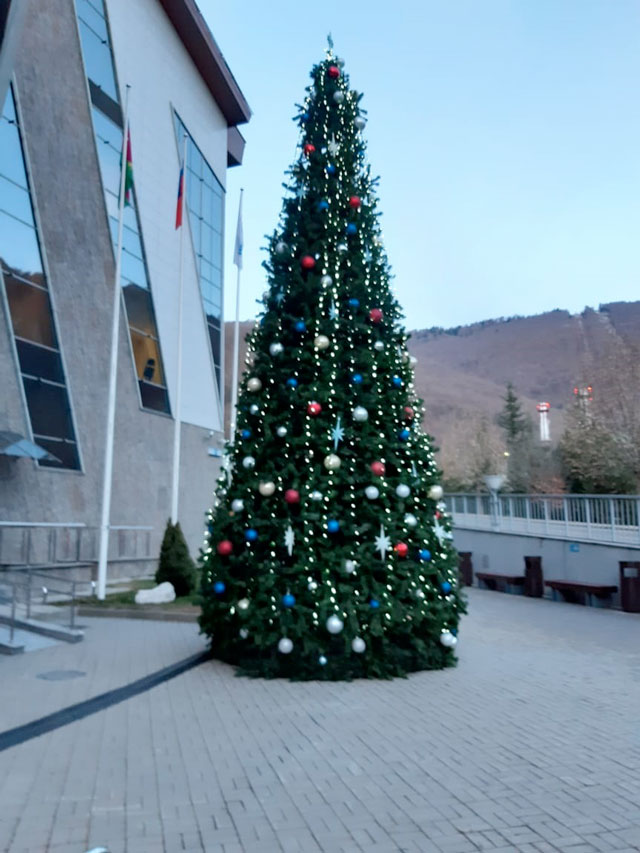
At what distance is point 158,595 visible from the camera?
578 inches

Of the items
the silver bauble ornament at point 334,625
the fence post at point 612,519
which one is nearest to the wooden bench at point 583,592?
the fence post at point 612,519

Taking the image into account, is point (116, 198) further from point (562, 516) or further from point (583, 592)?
point (583, 592)

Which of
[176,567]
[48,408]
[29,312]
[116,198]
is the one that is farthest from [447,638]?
[116,198]

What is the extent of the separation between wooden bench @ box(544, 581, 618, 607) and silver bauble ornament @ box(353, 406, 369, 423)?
9401mm

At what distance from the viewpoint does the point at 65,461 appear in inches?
742

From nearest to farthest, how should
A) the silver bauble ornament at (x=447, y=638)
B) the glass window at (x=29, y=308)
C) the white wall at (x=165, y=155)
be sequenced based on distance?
1. the silver bauble ornament at (x=447, y=638)
2. the glass window at (x=29, y=308)
3. the white wall at (x=165, y=155)

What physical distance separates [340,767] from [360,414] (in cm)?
415

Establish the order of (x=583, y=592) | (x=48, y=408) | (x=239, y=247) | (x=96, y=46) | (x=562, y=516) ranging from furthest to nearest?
(x=239, y=247) < (x=96, y=46) < (x=562, y=516) < (x=48, y=408) < (x=583, y=592)

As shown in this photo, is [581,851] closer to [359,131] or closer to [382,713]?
[382,713]

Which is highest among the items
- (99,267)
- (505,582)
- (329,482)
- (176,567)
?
(99,267)

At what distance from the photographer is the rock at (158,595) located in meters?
14.5

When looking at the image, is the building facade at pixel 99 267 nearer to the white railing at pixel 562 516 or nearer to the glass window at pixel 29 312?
the glass window at pixel 29 312

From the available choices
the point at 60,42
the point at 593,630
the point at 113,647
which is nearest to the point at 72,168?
the point at 60,42

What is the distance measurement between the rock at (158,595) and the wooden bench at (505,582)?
8.76 meters
